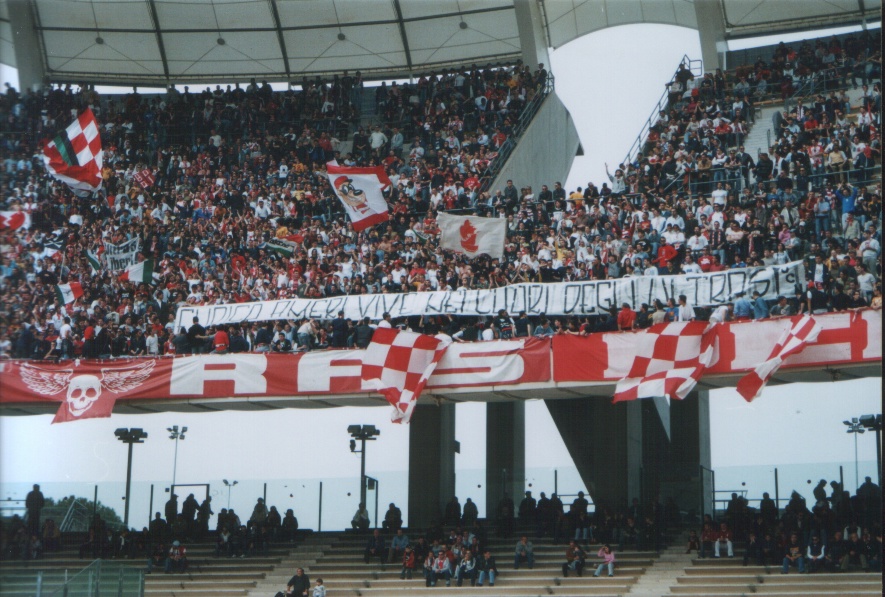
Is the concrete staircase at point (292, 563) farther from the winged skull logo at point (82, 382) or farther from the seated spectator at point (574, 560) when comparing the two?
the seated spectator at point (574, 560)

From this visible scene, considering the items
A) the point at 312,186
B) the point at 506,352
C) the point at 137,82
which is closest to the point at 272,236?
the point at 312,186

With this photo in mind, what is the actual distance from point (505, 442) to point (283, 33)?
21.0 metres

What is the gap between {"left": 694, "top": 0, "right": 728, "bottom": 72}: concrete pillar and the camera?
40812 millimetres

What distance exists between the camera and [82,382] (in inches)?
1071

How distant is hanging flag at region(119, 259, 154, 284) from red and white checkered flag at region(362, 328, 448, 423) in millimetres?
11871

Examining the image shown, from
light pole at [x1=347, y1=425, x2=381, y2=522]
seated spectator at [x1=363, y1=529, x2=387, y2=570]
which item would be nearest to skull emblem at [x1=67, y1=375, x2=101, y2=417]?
light pole at [x1=347, y1=425, x2=381, y2=522]

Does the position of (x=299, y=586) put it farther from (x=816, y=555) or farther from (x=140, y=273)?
(x=140, y=273)

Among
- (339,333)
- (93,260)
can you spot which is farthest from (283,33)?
(339,333)

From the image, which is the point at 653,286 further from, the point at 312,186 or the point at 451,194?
the point at 312,186

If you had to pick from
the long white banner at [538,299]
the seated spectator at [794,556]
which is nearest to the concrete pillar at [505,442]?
the long white banner at [538,299]

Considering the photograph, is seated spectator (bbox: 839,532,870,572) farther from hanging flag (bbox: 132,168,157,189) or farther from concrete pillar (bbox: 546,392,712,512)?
hanging flag (bbox: 132,168,157,189)

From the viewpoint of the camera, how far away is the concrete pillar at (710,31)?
4081cm

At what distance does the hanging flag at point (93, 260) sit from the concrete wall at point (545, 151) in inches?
493

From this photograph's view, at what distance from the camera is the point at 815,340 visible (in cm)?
2297
